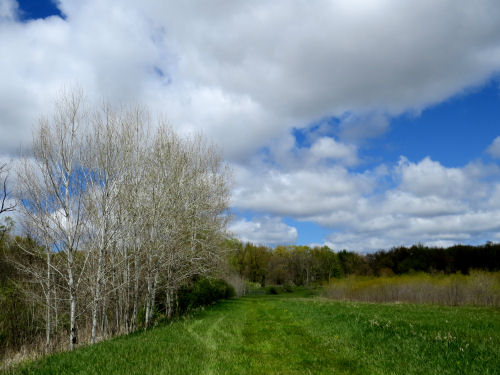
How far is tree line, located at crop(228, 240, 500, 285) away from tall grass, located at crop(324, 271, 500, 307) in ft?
65.5

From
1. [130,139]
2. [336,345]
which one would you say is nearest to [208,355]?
[336,345]

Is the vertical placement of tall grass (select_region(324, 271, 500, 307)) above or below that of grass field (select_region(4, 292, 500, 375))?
below

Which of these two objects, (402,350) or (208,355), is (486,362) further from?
(208,355)

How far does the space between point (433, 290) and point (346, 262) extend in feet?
162

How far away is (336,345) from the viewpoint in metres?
8.84

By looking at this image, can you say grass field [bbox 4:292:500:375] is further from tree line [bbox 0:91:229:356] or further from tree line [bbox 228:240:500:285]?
tree line [bbox 228:240:500:285]

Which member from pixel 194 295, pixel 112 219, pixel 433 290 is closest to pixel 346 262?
pixel 433 290

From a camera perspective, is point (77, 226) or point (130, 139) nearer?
point (77, 226)

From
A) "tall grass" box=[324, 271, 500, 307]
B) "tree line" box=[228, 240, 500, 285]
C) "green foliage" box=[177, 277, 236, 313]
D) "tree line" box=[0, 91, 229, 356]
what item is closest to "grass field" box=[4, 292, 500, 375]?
"tree line" box=[0, 91, 229, 356]

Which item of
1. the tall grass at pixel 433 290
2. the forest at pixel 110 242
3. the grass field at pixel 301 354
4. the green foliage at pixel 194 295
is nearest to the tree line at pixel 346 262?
the tall grass at pixel 433 290

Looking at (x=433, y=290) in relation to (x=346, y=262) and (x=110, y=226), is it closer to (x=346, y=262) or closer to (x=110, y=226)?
(x=110, y=226)

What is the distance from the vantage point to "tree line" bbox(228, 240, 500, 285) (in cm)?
6072

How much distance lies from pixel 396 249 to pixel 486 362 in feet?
237

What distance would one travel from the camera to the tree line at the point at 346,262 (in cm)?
6072
